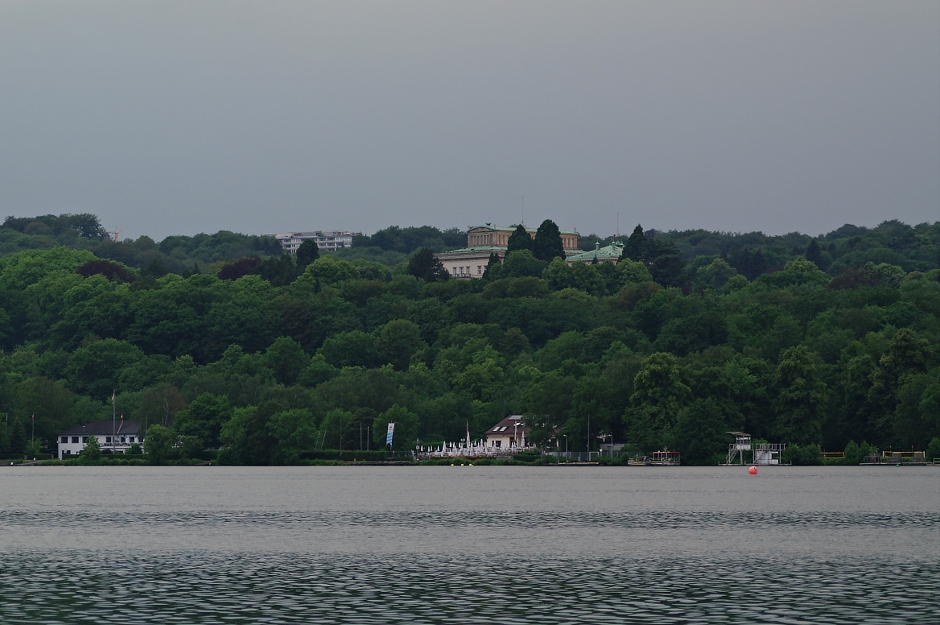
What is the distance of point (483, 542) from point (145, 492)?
45306mm

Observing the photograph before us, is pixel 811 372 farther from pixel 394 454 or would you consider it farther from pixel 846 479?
pixel 394 454

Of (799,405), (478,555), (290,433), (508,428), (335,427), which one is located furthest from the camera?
(508,428)

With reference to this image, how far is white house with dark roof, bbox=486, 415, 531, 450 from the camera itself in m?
166

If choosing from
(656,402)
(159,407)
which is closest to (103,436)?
(159,407)

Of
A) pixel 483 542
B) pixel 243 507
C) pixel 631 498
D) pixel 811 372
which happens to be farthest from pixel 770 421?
pixel 483 542

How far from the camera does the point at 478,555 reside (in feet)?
159

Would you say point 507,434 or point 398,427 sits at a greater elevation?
point 398,427

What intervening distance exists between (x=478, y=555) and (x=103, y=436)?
478 ft

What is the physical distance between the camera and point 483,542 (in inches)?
2094

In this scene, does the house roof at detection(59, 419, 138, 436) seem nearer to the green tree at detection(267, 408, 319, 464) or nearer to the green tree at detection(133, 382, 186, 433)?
the green tree at detection(133, 382, 186, 433)

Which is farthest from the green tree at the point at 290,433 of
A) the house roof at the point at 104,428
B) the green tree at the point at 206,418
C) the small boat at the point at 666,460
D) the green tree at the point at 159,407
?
the house roof at the point at 104,428

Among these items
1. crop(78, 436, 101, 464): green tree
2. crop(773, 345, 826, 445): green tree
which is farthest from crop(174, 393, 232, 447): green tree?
crop(773, 345, 826, 445): green tree

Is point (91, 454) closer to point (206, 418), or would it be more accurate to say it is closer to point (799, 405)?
point (206, 418)

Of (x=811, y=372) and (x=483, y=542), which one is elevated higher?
(x=811, y=372)
